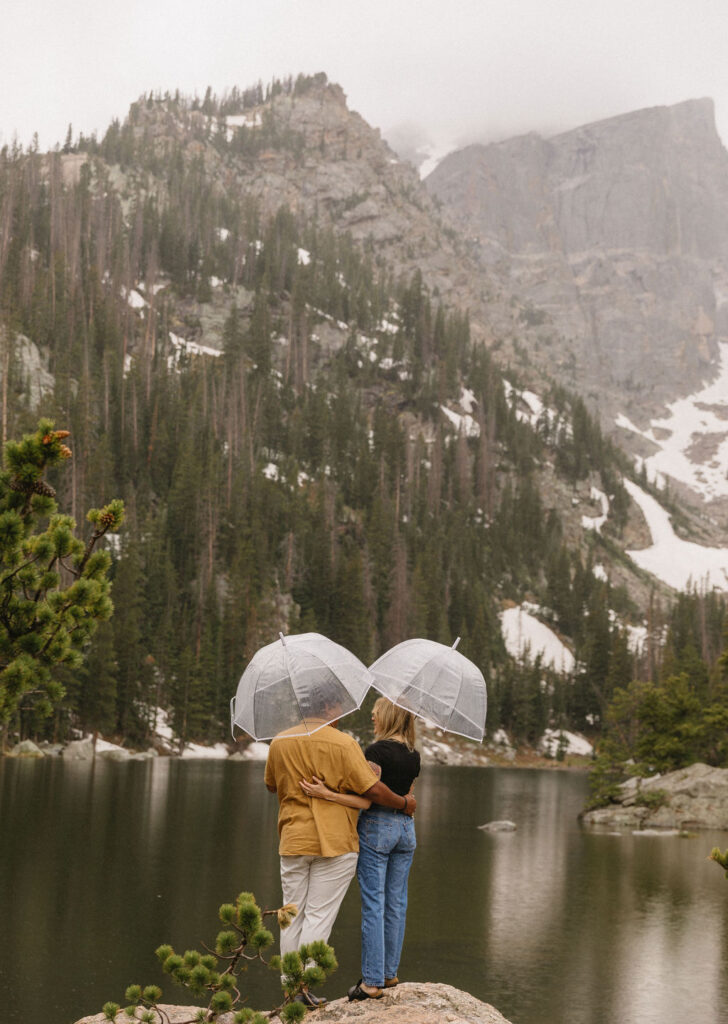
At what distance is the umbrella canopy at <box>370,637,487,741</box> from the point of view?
747 centimetres

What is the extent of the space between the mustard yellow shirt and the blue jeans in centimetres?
23

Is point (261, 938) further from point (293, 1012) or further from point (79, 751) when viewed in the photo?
point (79, 751)

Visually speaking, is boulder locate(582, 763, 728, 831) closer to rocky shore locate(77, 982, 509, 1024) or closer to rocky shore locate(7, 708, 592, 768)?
rocky shore locate(7, 708, 592, 768)

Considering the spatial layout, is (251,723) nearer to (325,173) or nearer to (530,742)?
(530,742)

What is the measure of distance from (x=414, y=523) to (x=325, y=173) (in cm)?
10232

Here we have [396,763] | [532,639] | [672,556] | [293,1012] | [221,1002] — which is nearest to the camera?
[293,1012]

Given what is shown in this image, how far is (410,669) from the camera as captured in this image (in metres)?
7.53

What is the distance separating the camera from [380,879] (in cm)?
731

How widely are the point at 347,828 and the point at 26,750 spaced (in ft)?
165

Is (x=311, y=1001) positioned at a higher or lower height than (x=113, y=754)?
higher

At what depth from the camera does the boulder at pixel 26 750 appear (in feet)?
171

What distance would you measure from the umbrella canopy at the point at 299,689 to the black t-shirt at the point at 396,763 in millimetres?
439

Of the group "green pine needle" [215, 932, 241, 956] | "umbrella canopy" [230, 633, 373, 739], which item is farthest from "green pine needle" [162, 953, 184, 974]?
"umbrella canopy" [230, 633, 373, 739]

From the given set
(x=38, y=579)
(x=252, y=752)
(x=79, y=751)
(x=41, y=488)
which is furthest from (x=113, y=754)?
(x=41, y=488)
